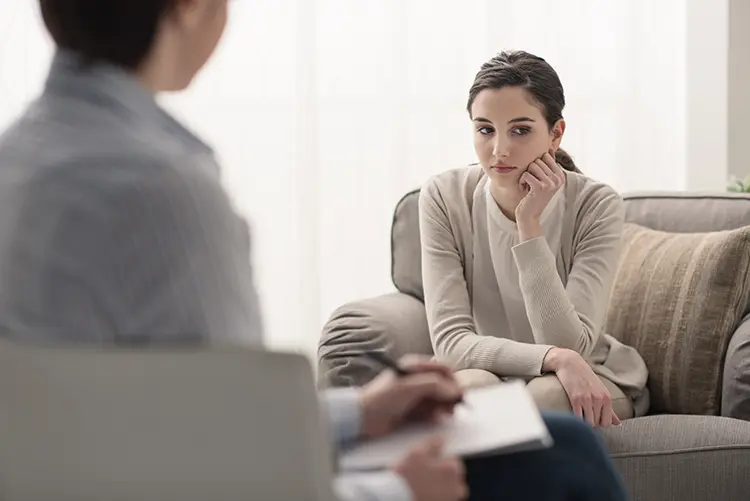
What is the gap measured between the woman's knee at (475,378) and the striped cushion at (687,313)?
0.40 m

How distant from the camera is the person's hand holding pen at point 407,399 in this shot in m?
1.19

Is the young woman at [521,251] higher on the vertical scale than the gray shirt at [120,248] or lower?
lower

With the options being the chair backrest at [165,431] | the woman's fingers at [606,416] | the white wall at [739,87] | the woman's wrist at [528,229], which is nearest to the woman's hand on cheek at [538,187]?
the woman's wrist at [528,229]

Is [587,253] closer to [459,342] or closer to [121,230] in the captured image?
[459,342]

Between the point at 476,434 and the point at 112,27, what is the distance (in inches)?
20.9

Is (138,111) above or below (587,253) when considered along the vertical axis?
above

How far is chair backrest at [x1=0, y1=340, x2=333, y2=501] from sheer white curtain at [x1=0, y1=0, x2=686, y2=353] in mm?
2869

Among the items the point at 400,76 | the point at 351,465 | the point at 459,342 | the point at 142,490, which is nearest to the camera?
the point at 142,490

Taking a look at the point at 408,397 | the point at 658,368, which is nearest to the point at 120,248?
the point at 408,397

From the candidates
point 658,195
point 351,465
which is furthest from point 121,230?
point 658,195

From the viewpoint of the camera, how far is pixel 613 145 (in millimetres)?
4031

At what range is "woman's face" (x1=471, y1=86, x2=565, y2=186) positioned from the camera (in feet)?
7.59

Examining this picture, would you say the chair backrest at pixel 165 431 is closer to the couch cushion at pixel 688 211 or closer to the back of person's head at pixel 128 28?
the back of person's head at pixel 128 28

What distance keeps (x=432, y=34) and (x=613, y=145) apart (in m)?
0.75
